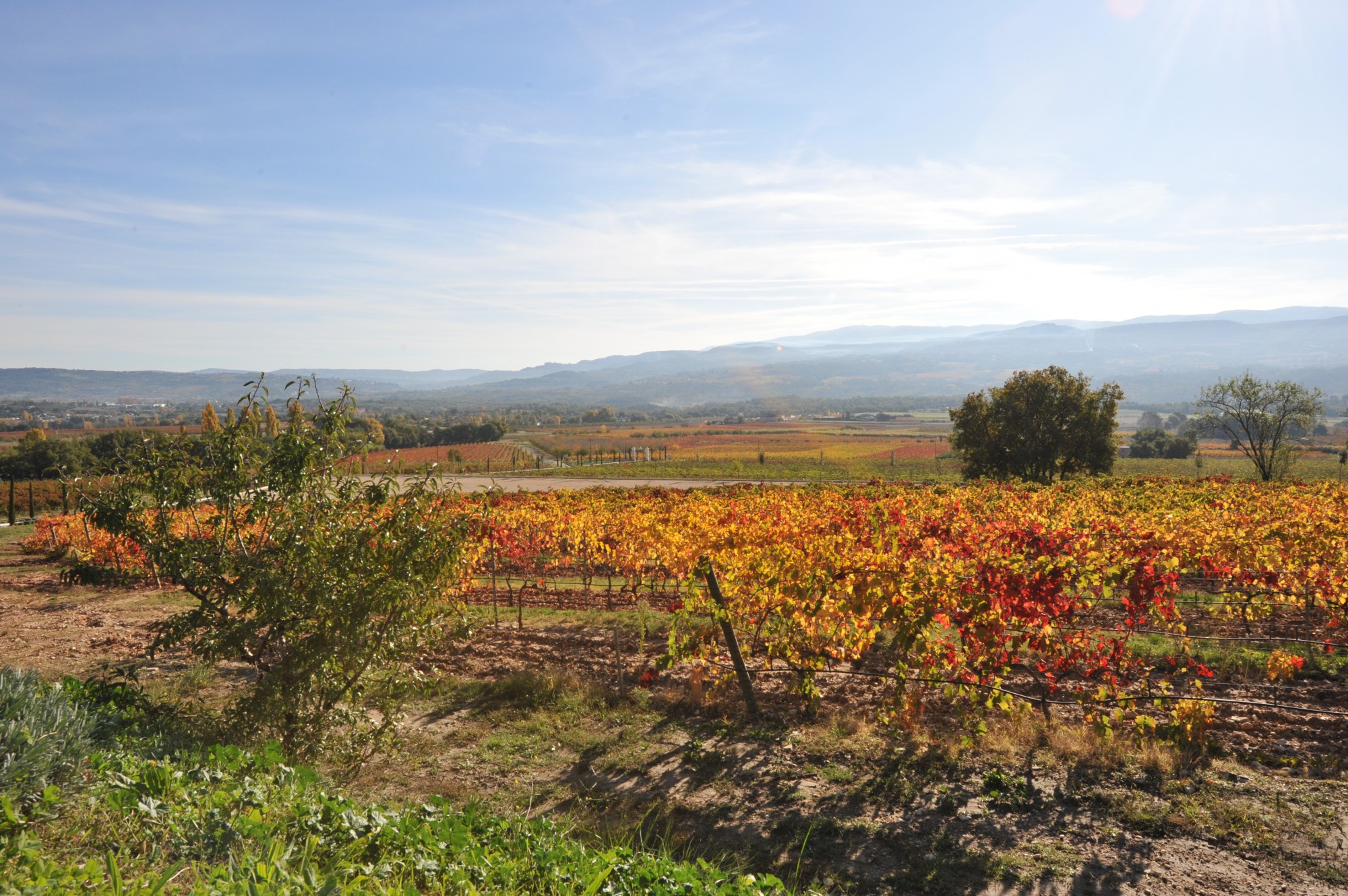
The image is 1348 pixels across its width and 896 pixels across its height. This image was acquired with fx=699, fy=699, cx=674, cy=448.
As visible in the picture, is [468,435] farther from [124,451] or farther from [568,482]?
[124,451]

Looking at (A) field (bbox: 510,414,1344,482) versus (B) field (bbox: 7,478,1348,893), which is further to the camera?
(A) field (bbox: 510,414,1344,482)

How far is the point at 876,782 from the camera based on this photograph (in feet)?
22.0

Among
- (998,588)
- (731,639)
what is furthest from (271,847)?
(998,588)

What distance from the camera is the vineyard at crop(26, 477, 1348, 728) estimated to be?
7.09 m

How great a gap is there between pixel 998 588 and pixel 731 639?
2982 millimetres

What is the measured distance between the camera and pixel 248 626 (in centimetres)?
520

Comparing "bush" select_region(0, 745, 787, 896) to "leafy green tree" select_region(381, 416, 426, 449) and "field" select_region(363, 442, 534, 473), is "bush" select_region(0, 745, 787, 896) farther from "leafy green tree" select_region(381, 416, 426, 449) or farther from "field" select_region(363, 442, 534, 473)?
"leafy green tree" select_region(381, 416, 426, 449)

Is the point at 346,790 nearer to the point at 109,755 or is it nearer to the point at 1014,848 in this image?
the point at 109,755

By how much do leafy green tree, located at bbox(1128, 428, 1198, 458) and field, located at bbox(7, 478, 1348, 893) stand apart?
310ft

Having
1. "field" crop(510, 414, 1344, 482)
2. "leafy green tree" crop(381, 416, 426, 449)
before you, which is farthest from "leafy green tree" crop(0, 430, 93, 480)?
A: "leafy green tree" crop(381, 416, 426, 449)

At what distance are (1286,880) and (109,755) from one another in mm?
7758

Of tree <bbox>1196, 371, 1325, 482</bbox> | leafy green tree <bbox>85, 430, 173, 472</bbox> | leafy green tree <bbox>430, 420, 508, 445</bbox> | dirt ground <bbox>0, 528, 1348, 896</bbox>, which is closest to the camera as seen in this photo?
dirt ground <bbox>0, 528, 1348, 896</bbox>

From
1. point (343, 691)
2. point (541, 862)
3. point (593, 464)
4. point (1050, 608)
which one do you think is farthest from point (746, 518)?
point (593, 464)

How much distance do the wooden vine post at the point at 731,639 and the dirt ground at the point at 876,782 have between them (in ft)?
0.78
